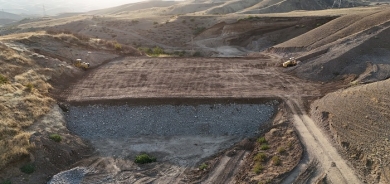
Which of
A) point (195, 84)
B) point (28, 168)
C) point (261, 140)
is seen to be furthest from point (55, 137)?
point (261, 140)

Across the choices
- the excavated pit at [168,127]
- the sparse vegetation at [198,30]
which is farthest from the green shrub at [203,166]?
the sparse vegetation at [198,30]

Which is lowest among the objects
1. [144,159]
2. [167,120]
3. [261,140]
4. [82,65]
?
[144,159]

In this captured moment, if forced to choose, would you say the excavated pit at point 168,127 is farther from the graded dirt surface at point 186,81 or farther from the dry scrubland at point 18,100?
the dry scrubland at point 18,100

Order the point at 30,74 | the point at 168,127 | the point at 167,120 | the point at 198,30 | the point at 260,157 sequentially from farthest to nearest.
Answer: the point at 198,30
the point at 30,74
the point at 167,120
the point at 168,127
the point at 260,157

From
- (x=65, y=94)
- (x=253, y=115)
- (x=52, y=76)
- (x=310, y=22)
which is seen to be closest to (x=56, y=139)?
(x=65, y=94)

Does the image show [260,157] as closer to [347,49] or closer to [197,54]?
[347,49]
